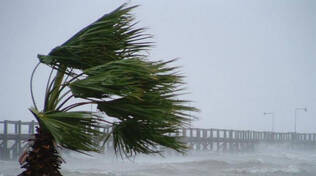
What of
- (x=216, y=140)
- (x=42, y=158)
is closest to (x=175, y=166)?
(x=216, y=140)

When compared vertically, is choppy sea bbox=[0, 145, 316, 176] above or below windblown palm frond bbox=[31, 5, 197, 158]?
below

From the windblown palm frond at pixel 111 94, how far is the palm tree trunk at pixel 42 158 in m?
0.23

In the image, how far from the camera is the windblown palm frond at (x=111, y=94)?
335 centimetres

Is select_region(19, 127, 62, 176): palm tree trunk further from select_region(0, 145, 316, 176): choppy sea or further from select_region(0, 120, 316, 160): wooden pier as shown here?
select_region(0, 145, 316, 176): choppy sea

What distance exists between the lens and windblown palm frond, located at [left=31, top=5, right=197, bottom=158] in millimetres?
3346

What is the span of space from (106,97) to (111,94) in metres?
0.13

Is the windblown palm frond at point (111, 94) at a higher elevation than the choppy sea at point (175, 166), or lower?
higher

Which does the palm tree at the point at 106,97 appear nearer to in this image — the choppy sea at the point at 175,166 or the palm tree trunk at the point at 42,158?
the palm tree trunk at the point at 42,158

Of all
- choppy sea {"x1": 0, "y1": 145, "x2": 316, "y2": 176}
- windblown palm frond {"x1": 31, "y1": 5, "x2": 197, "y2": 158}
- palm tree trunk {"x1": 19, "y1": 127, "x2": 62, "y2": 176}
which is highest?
windblown palm frond {"x1": 31, "y1": 5, "x2": 197, "y2": 158}

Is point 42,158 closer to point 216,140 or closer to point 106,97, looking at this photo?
point 106,97

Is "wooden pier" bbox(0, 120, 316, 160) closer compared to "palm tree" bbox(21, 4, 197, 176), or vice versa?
"palm tree" bbox(21, 4, 197, 176)

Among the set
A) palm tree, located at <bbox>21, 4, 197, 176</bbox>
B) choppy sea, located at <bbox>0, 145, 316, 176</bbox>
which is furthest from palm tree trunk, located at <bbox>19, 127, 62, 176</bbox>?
choppy sea, located at <bbox>0, 145, 316, 176</bbox>

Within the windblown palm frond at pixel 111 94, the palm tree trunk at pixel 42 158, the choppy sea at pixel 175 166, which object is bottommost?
the choppy sea at pixel 175 166

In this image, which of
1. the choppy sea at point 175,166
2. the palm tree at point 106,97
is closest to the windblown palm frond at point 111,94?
the palm tree at point 106,97
